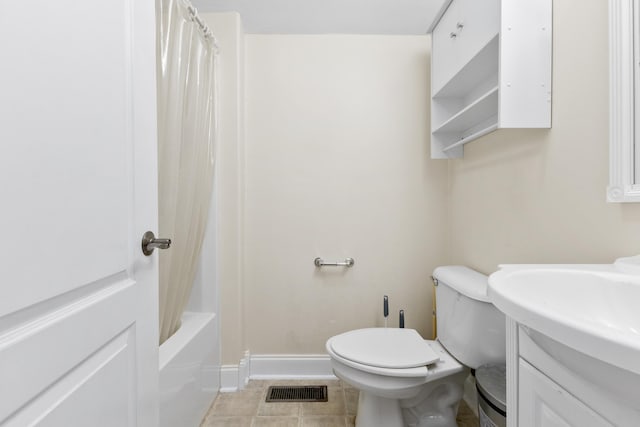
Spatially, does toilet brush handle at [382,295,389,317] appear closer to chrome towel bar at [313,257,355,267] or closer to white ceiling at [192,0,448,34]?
chrome towel bar at [313,257,355,267]

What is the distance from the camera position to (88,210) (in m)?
0.61

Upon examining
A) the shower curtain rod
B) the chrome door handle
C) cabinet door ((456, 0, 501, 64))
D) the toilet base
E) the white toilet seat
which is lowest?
the toilet base

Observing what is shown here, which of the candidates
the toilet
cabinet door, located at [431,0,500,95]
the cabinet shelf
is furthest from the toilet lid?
cabinet door, located at [431,0,500,95]

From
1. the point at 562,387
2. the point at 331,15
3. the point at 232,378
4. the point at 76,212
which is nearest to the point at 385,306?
the point at 232,378

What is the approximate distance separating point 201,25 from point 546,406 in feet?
6.03

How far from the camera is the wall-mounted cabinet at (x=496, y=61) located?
3.42 feet

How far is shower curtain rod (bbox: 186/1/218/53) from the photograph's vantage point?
1.37 meters

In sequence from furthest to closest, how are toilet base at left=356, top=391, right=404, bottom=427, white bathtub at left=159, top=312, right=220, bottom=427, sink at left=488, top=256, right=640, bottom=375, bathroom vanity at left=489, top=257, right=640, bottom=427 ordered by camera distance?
toilet base at left=356, top=391, right=404, bottom=427 → white bathtub at left=159, top=312, right=220, bottom=427 → sink at left=488, top=256, right=640, bottom=375 → bathroom vanity at left=489, top=257, right=640, bottom=427

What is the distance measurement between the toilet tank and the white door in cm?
112

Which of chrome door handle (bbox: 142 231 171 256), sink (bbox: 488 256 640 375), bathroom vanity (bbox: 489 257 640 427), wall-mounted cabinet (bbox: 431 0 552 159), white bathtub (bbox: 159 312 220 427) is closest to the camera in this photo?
bathroom vanity (bbox: 489 257 640 427)

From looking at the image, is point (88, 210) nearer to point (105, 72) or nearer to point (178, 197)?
point (105, 72)

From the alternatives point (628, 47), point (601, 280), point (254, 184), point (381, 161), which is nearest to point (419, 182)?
point (381, 161)

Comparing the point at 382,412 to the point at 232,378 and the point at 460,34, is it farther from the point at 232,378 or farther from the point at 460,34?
the point at 460,34

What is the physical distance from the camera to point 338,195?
1861 mm
